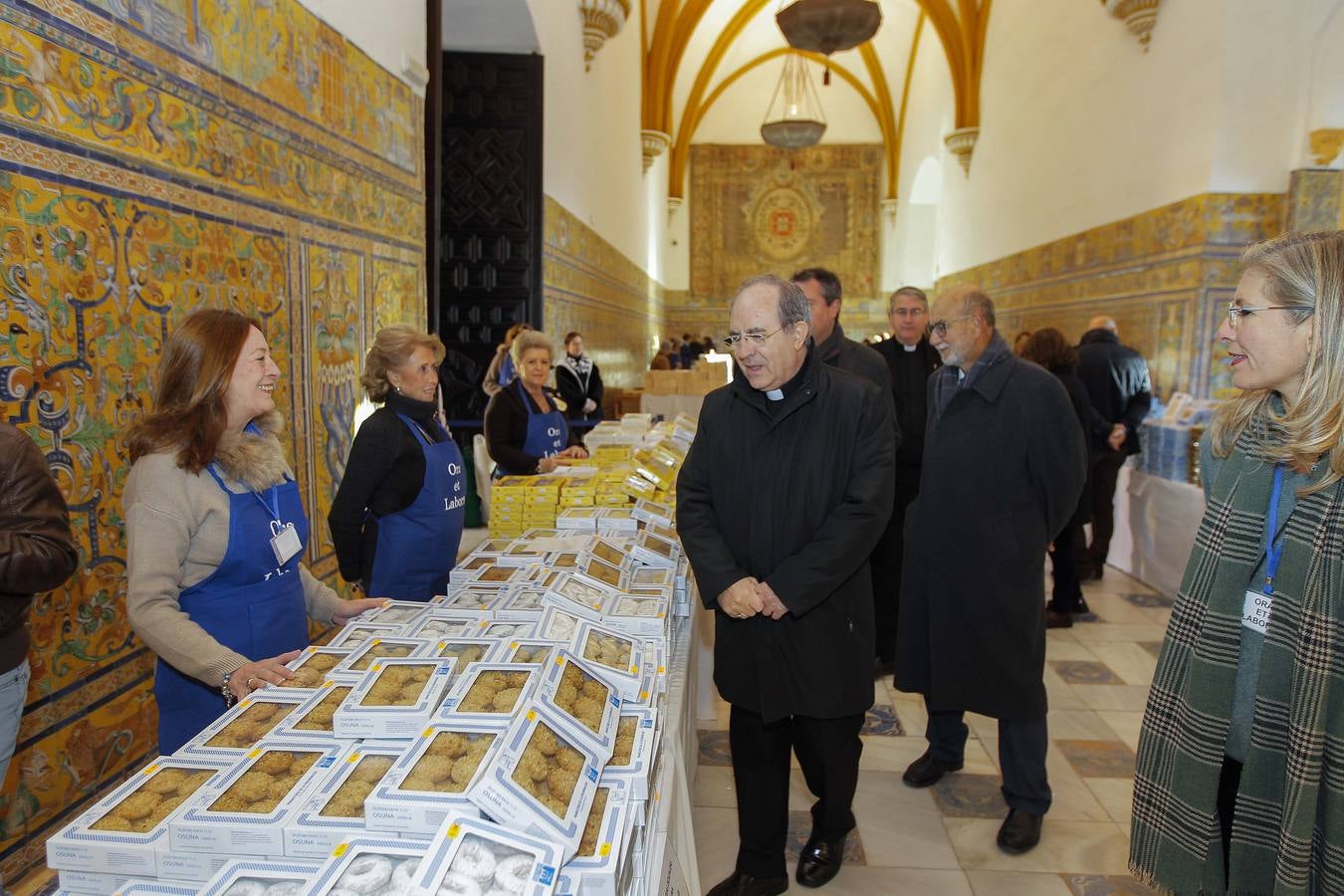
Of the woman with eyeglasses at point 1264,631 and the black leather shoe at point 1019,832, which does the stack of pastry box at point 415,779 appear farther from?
the black leather shoe at point 1019,832

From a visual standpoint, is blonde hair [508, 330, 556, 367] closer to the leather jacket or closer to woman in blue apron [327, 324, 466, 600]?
woman in blue apron [327, 324, 466, 600]

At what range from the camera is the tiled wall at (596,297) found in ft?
26.3

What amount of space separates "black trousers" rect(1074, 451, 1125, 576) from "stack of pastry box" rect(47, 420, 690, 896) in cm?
531

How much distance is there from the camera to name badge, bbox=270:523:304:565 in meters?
2.12

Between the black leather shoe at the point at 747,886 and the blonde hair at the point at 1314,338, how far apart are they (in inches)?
75.4

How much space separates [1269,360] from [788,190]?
22.4 metres

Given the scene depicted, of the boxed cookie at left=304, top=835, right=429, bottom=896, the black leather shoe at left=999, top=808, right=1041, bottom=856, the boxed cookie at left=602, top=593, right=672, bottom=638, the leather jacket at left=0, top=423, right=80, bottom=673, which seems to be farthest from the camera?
the black leather shoe at left=999, top=808, right=1041, bottom=856

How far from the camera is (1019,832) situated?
3012mm

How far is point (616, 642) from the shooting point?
1983 mm

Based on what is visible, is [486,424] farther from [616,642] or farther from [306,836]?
[306,836]

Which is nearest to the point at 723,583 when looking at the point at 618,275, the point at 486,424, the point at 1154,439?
the point at 486,424

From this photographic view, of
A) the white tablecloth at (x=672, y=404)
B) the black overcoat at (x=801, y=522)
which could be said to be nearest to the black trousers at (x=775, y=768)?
the black overcoat at (x=801, y=522)

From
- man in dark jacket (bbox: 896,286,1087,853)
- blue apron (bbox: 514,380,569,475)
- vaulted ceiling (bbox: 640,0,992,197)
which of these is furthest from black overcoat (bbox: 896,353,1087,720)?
vaulted ceiling (bbox: 640,0,992,197)

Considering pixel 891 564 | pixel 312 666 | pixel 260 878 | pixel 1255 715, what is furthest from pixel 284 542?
pixel 891 564
